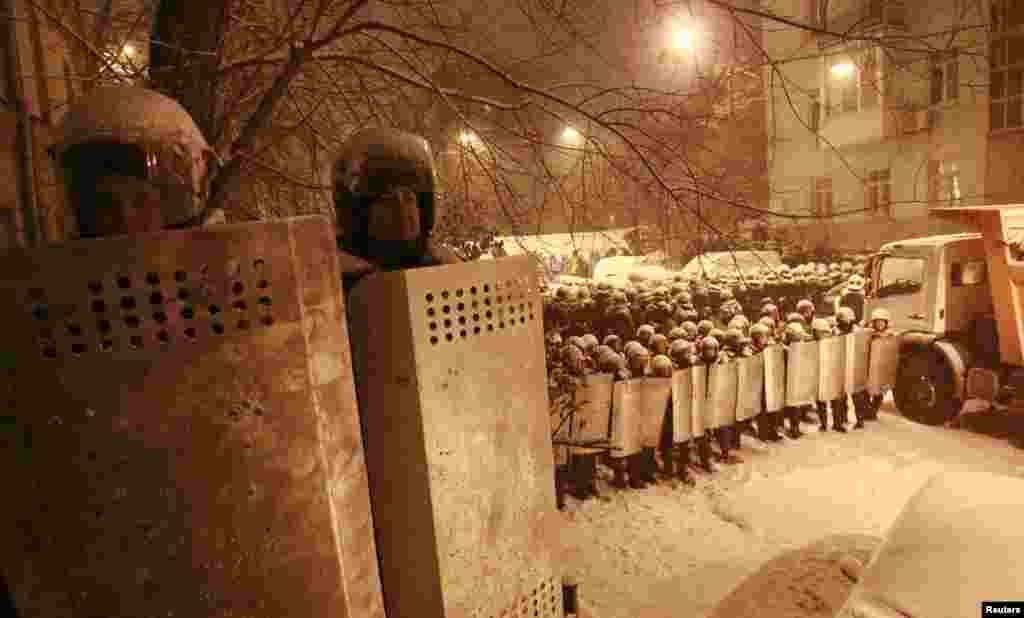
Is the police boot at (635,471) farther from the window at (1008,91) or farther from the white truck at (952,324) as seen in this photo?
the window at (1008,91)

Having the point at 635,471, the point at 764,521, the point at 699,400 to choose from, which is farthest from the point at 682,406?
the point at 764,521

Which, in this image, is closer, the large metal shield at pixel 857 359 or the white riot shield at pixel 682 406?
the white riot shield at pixel 682 406

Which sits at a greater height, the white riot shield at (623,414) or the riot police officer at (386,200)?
the riot police officer at (386,200)

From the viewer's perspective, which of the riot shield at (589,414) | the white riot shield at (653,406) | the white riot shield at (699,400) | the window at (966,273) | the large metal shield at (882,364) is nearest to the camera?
the riot shield at (589,414)

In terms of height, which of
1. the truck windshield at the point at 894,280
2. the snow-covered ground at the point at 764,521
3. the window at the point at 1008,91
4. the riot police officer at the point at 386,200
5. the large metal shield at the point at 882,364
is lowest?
the snow-covered ground at the point at 764,521

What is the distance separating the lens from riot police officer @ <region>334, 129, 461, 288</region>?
2.79 metres

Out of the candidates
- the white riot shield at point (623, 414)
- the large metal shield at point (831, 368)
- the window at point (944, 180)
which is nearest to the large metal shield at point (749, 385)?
the large metal shield at point (831, 368)

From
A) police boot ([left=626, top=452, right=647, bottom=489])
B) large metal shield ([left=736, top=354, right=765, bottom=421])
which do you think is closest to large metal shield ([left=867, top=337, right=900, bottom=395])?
large metal shield ([left=736, top=354, right=765, bottom=421])

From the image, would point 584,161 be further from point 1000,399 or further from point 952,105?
point 952,105

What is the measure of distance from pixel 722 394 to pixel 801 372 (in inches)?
49.5

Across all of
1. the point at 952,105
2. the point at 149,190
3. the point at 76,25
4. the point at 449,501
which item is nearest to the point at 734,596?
the point at 449,501

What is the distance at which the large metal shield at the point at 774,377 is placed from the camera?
6957 mm

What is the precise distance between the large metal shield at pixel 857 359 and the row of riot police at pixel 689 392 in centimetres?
2

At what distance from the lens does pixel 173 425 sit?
1.71 meters
